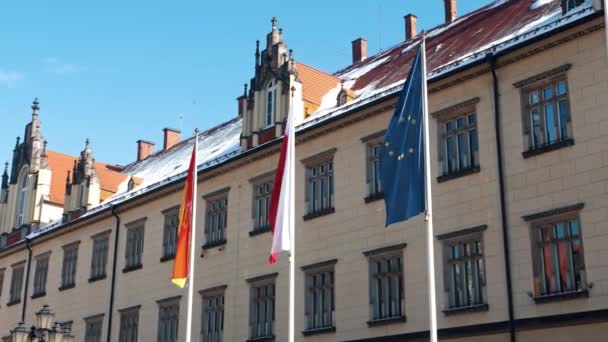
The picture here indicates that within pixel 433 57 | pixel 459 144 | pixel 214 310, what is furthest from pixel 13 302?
pixel 459 144

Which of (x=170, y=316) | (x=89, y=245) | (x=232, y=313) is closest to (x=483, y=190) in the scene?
(x=232, y=313)

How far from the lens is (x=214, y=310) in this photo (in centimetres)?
2994

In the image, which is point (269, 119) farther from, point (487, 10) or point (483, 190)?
point (483, 190)

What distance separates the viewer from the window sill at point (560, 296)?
1973 centimetres

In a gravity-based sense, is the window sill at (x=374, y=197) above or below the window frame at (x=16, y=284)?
below

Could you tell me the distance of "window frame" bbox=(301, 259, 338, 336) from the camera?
1009 inches

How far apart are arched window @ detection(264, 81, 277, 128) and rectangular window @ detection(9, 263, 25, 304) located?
16.6 m

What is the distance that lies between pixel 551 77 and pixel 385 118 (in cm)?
528

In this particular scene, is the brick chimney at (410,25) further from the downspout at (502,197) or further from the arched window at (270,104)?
the downspout at (502,197)

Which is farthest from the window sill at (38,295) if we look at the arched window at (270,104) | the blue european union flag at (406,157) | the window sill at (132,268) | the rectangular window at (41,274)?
the blue european union flag at (406,157)

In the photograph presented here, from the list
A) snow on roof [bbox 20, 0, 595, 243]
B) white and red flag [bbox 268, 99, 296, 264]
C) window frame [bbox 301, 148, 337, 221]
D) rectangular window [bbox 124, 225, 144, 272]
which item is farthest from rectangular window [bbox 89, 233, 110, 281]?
white and red flag [bbox 268, 99, 296, 264]

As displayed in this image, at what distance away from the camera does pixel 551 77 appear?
2173cm

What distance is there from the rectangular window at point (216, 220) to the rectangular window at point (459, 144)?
928cm

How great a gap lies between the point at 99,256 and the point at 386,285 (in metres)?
15.8
